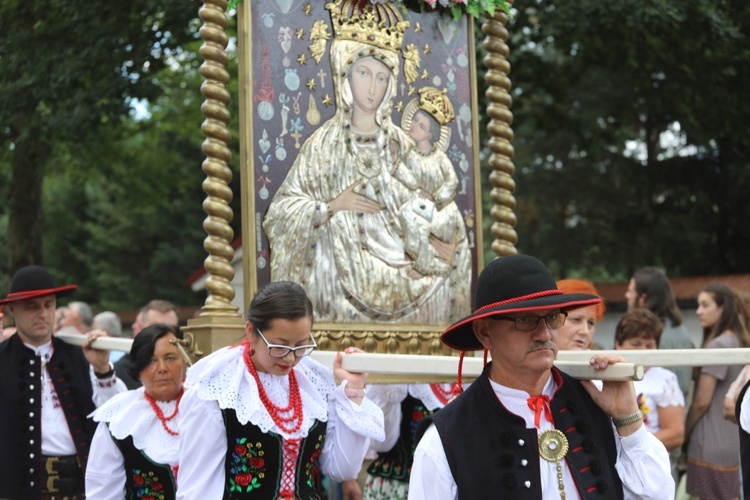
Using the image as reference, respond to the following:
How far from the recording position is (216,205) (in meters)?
5.16

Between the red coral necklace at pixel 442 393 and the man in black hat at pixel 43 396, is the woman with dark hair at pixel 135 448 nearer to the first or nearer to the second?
the man in black hat at pixel 43 396

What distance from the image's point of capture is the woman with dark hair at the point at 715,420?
6773 millimetres

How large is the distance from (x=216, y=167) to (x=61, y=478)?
6.43 feet

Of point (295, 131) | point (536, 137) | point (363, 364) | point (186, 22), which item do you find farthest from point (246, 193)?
point (536, 137)

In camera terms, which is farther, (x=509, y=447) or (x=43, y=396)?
(x=43, y=396)

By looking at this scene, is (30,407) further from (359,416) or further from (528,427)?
(528,427)

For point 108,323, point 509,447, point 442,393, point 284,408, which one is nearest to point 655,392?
point 442,393

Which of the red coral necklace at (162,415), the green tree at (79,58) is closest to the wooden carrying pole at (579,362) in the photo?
→ the red coral necklace at (162,415)

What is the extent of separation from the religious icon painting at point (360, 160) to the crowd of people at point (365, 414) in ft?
1.93

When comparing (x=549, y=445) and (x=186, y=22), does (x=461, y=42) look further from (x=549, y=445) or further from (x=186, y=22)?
(x=186, y=22)

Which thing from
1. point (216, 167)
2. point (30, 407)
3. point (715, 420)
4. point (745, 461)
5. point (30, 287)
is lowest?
point (715, 420)

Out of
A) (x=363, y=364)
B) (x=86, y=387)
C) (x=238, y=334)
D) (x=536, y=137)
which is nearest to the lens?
(x=363, y=364)

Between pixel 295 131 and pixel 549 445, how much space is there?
284 cm

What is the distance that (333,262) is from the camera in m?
5.43
